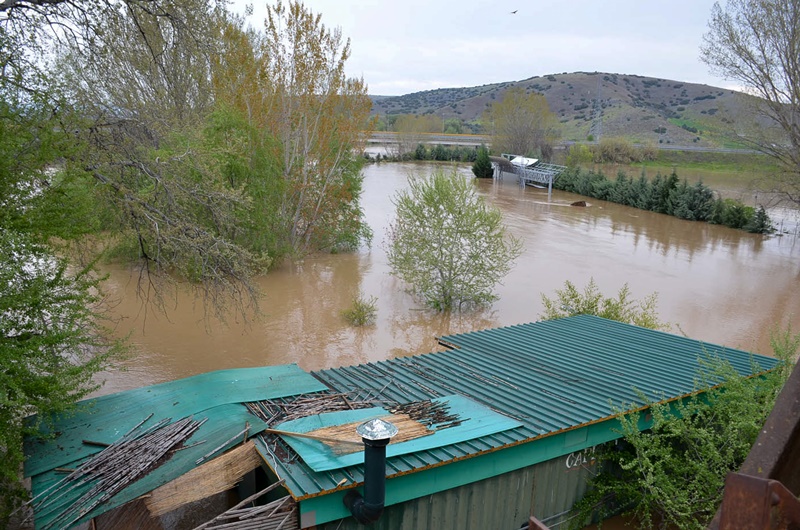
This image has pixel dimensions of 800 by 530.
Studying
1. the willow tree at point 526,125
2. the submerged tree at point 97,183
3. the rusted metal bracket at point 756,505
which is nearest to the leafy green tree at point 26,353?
the submerged tree at point 97,183

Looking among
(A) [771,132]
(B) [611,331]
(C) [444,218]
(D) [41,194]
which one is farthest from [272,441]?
(A) [771,132]

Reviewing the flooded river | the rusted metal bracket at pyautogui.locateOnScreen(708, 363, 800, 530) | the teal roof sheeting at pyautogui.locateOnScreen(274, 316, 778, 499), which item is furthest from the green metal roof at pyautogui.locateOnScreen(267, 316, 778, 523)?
the flooded river

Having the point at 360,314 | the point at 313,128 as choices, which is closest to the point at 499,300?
the point at 360,314

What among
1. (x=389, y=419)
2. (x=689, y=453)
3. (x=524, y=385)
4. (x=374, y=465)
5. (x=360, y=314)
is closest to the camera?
(x=374, y=465)

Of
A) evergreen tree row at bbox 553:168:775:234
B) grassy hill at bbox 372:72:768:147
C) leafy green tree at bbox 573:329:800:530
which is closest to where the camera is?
leafy green tree at bbox 573:329:800:530

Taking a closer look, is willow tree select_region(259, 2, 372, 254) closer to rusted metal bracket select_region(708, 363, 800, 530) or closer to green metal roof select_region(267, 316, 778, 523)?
green metal roof select_region(267, 316, 778, 523)

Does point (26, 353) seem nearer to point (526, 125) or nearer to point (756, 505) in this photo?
point (756, 505)

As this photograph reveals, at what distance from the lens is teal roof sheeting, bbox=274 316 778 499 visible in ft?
21.0

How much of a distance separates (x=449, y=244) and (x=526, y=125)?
1844 inches

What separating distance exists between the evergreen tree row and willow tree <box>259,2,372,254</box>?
22.2 meters

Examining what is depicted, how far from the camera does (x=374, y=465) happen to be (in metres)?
5.29

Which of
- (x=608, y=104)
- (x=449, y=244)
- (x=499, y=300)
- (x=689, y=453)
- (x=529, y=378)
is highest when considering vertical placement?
(x=608, y=104)

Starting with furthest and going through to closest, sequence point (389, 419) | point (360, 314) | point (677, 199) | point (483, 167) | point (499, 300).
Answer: point (483, 167) < point (677, 199) < point (499, 300) < point (360, 314) < point (389, 419)

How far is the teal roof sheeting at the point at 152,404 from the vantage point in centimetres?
655
